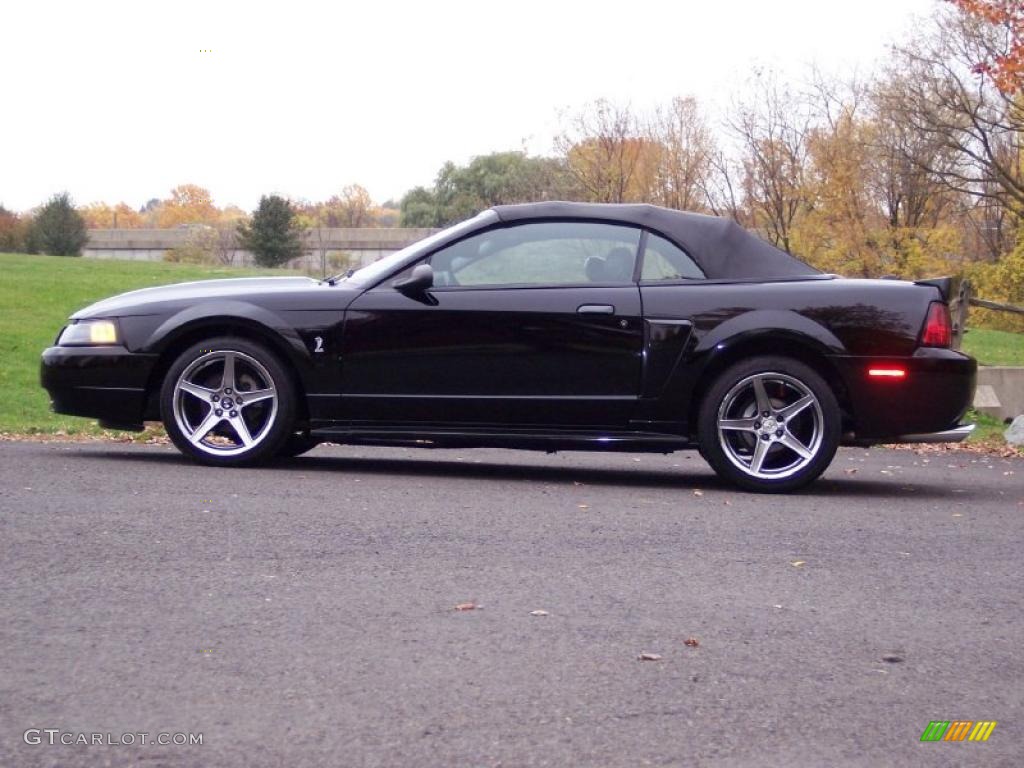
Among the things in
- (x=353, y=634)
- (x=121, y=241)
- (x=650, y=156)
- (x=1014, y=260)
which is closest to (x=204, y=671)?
(x=353, y=634)

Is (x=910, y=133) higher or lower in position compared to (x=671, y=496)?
higher

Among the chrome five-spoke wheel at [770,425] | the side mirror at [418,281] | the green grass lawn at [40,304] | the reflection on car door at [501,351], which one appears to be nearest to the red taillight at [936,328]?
the chrome five-spoke wheel at [770,425]

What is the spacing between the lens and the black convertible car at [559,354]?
6895mm

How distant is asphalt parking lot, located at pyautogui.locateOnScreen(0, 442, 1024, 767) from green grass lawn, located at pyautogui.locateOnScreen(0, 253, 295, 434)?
18.4 ft

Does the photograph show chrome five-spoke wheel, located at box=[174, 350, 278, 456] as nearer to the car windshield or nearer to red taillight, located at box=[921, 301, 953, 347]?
the car windshield

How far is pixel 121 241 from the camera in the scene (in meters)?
64.7

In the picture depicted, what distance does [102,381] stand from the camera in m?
7.32

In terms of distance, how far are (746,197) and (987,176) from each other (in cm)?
746

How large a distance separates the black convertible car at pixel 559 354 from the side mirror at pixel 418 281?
0.01 metres

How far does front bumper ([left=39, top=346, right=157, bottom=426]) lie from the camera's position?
23.9 ft

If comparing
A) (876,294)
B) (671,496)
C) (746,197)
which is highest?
(746,197)

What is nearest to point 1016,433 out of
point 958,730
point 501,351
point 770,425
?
point 770,425

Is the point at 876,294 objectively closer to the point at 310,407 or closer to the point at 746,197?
the point at 310,407
